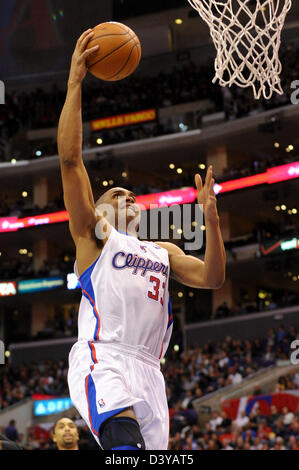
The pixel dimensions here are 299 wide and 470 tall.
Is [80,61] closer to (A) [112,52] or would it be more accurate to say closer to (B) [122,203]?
(A) [112,52]

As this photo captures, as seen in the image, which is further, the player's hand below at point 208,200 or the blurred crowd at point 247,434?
the blurred crowd at point 247,434

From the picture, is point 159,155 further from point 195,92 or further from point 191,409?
point 191,409

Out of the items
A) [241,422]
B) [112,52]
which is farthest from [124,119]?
[112,52]

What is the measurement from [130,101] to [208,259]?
83.9 feet

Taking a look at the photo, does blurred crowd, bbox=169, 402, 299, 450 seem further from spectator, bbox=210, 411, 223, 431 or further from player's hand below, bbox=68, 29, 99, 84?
player's hand below, bbox=68, 29, 99, 84

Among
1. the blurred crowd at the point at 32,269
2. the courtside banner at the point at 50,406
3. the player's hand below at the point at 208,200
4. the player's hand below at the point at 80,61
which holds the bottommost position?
the courtside banner at the point at 50,406

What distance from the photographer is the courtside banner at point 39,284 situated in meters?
27.0

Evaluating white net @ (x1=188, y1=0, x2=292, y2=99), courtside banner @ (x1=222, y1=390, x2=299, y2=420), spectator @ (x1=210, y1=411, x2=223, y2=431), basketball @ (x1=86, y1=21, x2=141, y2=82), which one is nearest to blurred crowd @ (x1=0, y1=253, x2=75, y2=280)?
courtside banner @ (x1=222, y1=390, x2=299, y2=420)

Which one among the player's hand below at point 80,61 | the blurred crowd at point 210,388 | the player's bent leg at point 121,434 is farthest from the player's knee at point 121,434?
the blurred crowd at point 210,388

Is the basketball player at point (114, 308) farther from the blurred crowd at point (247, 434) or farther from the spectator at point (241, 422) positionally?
the spectator at point (241, 422)

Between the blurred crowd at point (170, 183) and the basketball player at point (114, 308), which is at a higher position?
the blurred crowd at point (170, 183)

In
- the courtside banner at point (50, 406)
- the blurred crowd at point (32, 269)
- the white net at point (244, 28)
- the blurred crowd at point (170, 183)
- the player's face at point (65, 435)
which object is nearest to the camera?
the player's face at point (65, 435)

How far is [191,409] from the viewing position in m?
16.4
